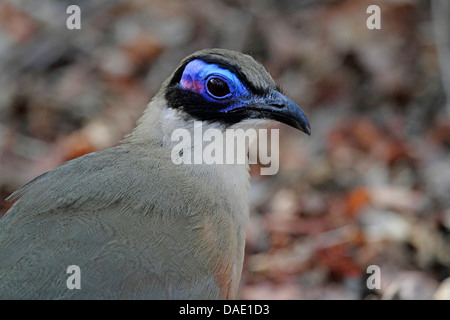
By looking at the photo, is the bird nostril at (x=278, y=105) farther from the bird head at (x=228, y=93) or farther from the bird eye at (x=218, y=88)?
the bird eye at (x=218, y=88)

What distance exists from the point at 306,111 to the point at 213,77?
4199 mm

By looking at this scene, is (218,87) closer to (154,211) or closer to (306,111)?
(154,211)

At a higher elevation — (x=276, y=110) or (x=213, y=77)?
(x=213, y=77)

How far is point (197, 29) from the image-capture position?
30.3 feet

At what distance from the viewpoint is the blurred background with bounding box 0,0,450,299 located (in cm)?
584

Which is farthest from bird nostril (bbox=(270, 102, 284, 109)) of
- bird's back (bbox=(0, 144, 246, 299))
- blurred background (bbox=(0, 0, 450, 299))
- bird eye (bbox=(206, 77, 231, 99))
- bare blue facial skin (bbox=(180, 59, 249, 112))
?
blurred background (bbox=(0, 0, 450, 299))

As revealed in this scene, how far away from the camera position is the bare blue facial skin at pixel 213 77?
4203 mm

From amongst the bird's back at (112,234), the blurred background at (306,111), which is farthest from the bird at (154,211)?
the blurred background at (306,111)

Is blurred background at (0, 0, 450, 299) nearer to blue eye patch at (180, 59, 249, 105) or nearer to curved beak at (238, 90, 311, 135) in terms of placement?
curved beak at (238, 90, 311, 135)

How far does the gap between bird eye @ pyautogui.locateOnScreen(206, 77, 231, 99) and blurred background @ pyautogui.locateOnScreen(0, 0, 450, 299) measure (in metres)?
2.07

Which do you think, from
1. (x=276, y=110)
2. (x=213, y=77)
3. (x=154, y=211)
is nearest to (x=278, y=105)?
(x=276, y=110)

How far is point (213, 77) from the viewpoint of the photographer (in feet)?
13.8

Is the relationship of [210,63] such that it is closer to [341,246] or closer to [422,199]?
[341,246]
